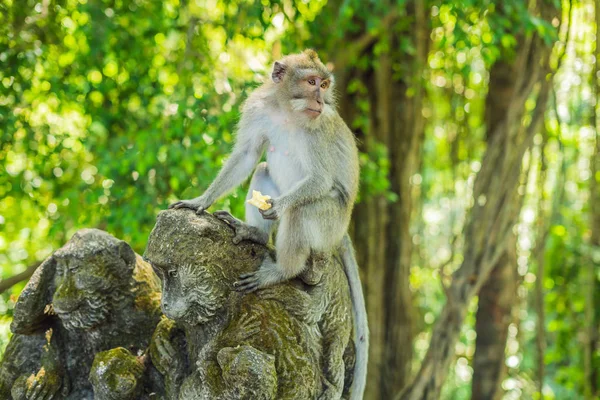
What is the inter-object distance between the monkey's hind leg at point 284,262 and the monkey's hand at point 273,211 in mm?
46

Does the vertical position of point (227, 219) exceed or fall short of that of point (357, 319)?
it exceeds it

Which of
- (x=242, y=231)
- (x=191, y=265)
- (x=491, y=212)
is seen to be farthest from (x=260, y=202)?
(x=491, y=212)

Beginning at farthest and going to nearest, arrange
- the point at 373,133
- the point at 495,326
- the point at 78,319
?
the point at 373,133
the point at 495,326
the point at 78,319

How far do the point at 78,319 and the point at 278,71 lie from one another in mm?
1541

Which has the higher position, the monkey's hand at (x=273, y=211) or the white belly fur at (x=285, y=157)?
the white belly fur at (x=285, y=157)

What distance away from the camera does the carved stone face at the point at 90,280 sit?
2803mm

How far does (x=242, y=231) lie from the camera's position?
2.88 meters

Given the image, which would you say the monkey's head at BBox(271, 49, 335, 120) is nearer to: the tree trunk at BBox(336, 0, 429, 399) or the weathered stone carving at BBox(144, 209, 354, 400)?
the weathered stone carving at BBox(144, 209, 354, 400)

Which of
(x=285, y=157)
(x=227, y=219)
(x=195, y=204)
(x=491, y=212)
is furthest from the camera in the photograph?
(x=491, y=212)

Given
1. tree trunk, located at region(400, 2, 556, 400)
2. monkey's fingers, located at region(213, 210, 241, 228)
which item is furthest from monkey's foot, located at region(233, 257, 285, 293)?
tree trunk, located at region(400, 2, 556, 400)

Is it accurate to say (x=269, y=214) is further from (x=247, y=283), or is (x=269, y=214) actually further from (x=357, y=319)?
(x=357, y=319)

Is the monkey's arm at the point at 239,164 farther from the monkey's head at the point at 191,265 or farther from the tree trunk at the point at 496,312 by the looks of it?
the tree trunk at the point at 496,312

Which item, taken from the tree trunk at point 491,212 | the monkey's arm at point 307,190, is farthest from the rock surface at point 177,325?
the tree trunk at point 491,212

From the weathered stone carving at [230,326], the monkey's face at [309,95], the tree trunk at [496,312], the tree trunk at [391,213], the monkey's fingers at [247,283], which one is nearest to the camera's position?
the weathered stone carving at [230,326]
